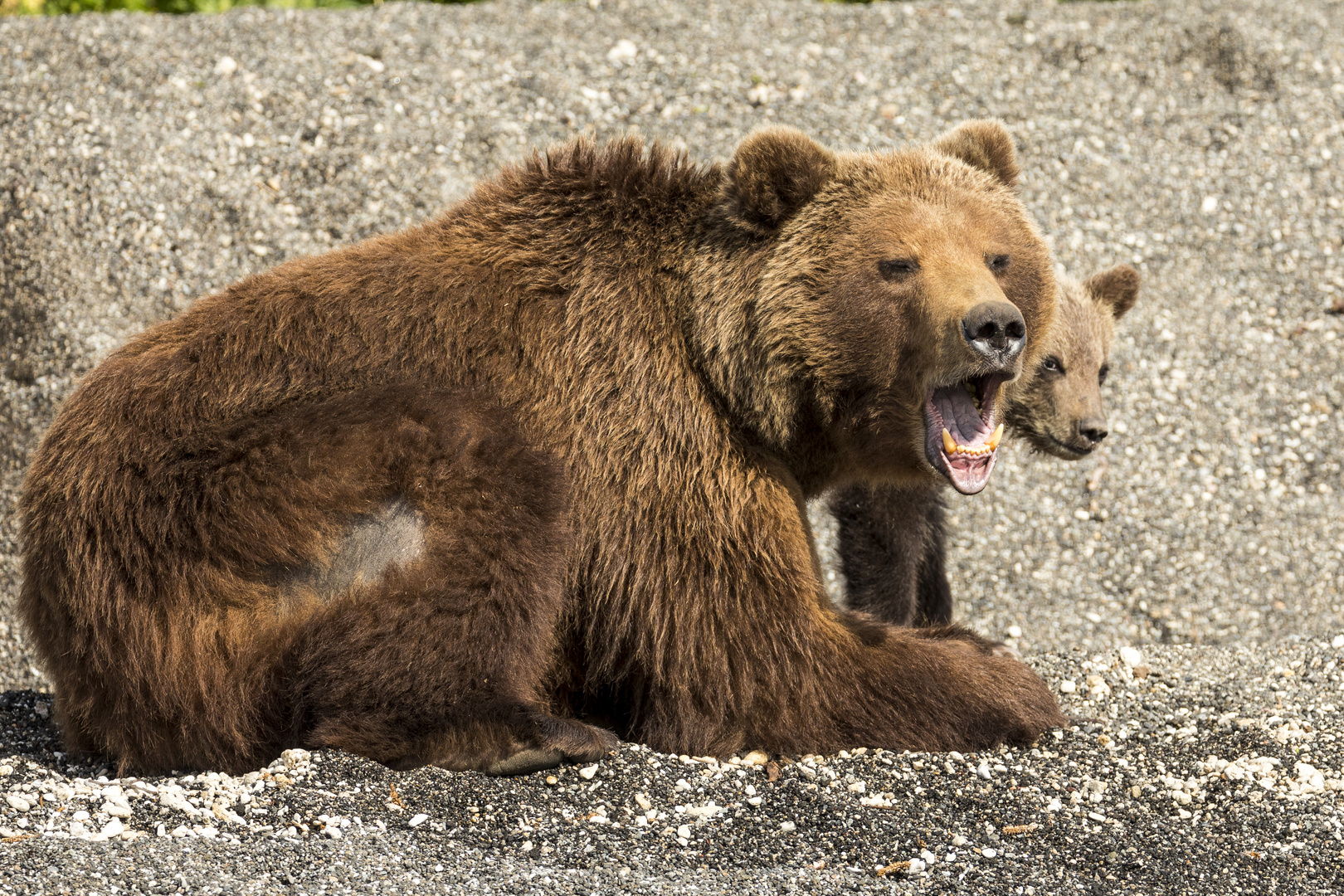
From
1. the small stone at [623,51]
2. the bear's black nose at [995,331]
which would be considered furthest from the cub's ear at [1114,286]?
the small stone at [623,51]

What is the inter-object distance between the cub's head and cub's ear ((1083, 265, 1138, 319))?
0.33 metres

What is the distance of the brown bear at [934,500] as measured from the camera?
5.72 m

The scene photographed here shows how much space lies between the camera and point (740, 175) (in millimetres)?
4680

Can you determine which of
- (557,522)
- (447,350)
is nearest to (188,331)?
(447,350)

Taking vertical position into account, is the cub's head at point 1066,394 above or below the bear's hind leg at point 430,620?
above

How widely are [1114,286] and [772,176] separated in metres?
2.46

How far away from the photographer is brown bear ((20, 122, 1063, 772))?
4234mm

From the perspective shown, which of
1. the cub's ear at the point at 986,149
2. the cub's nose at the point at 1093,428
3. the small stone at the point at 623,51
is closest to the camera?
Result: the cub's ear at the point at 986,149

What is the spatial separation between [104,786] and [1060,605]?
15.5 ft

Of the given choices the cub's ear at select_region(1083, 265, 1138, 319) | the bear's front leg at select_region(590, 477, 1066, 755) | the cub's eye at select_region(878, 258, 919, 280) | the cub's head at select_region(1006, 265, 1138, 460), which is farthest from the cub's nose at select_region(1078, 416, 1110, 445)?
the cub's eye at select_region(878, 258, 919, 280)

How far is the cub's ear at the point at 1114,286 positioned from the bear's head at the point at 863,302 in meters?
1.70

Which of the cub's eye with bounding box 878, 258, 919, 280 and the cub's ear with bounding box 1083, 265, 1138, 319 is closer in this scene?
the cub's eye with bounding box 878, 258, 919, 280

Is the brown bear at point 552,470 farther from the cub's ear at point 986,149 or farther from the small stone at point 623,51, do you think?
the small stone at point 623,51

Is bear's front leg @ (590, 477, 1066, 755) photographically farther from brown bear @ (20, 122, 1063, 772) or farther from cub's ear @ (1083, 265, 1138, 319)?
cub's ear @ (1083, 265, 1138, 319)
